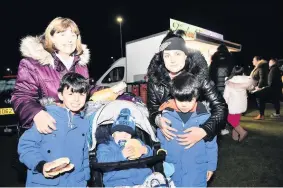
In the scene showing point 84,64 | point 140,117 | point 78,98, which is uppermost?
point 84,64

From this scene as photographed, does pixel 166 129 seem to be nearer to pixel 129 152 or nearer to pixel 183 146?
pixel 183 146

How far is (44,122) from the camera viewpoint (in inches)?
103

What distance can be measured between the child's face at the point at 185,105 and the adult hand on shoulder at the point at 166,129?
0.21 m

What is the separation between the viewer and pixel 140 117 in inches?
126

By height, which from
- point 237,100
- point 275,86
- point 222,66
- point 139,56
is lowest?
point 237,100

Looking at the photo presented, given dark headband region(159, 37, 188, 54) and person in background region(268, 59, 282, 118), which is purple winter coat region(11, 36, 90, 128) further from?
person in background region(268, 59, 282, 118)

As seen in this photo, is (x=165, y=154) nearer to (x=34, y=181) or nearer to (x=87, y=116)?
(x=87, y=116)

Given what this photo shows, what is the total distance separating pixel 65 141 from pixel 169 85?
1310 millimetres

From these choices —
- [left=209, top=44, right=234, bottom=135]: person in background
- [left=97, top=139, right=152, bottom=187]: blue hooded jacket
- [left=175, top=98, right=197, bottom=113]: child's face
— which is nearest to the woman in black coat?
[left=175, top=98, right=197, bottom=113]: child's face

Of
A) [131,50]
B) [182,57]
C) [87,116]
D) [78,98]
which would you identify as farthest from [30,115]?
[131,50]

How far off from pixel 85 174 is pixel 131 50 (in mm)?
11224

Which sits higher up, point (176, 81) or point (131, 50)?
point (131, 50)

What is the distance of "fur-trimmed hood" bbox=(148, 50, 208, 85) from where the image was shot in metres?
3.08

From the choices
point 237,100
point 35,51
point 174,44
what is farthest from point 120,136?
point 237,100
